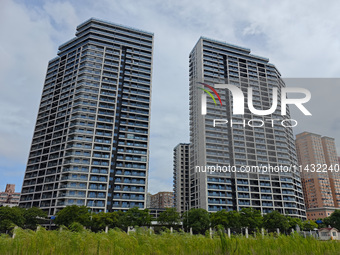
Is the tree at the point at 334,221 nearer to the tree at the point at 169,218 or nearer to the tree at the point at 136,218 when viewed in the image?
the tree at the point at 169,218

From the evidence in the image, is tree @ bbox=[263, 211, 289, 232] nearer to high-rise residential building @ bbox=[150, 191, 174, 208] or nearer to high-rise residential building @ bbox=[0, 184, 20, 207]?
high-rise residential building @ bbox=[150, 191, 174, 208]

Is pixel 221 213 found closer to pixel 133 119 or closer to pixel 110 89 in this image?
pixel 133 119

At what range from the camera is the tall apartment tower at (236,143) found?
262 ft

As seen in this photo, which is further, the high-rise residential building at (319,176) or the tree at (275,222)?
the high-rise residential building at (319,176)

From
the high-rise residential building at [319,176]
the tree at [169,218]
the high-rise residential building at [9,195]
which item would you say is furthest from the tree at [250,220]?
the high-rise residential building at [9,195]

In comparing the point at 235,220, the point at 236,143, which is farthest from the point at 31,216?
the point at 236,143

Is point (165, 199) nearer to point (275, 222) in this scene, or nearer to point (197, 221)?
point (275, 222)

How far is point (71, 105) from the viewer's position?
255 ft

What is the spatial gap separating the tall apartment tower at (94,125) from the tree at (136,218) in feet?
47.1

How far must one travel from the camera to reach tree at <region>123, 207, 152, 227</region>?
173ft

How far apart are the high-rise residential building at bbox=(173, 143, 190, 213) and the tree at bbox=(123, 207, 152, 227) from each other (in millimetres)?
59041

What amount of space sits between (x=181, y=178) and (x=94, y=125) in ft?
196

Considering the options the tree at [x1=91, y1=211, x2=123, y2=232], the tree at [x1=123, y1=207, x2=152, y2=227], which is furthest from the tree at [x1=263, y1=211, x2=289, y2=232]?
the tree at [x1=91, y1=211, x2=123, y2=232]

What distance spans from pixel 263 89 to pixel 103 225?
80.2 meters
